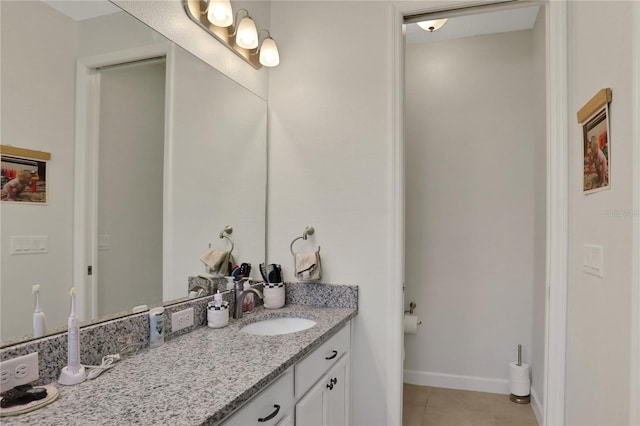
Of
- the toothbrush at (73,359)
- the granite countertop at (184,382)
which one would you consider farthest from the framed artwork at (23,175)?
the granite countertop at (184,382)

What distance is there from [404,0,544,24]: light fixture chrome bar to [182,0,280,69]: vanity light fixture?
0.80 m

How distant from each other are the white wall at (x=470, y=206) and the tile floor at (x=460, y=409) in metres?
0.13

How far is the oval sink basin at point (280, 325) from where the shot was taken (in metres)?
1.94

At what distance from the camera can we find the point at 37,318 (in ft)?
3.65

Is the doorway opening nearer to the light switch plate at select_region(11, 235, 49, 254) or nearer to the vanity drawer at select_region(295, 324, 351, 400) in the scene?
the vanity drawer at select_region(295, 324, 351, 400)

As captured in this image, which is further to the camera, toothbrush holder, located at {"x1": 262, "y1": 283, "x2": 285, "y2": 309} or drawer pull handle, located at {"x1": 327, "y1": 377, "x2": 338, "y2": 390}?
toothbrush holder, located at {"x1": 262, "y1": 283, "x2": 285, "y2": 309}

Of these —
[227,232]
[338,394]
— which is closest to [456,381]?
[338,394]

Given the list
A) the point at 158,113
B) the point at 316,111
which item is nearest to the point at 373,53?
the point at 316,111

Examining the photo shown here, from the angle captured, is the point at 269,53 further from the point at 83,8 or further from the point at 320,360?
the point at 320,360

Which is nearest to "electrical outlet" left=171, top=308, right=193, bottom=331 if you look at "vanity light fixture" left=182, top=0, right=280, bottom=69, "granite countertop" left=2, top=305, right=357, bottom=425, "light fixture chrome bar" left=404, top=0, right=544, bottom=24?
"granite countertop" left=2, top=305, right=357, bottom=425

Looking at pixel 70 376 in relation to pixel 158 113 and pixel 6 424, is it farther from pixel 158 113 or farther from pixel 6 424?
pixel 158 113

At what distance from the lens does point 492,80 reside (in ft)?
10.3

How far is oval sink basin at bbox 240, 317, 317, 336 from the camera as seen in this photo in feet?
6.36

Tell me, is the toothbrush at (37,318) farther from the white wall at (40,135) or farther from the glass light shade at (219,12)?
the glass light shade at (219,12)
